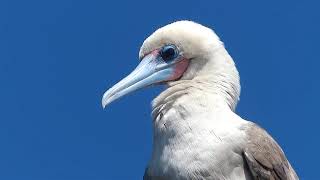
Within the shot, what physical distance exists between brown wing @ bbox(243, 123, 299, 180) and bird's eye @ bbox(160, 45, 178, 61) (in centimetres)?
151

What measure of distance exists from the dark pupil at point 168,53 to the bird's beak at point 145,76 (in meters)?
0.07

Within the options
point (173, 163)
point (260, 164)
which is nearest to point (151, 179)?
point (173, 163)

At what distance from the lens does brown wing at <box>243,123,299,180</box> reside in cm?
900

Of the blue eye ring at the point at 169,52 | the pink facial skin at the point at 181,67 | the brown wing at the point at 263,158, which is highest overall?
the blue eye ring at the point at 169,52

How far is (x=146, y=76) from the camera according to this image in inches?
404

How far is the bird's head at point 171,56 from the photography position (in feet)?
32.5

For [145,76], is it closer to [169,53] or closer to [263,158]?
[169,53]

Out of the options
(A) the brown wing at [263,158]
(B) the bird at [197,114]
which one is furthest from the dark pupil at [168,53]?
(A) the brown wing at [263,158]

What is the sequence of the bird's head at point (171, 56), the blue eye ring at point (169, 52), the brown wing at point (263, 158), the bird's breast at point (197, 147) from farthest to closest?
the blue eye ring at point (169, 52) → the bird's head at point (171, 56) → the brown wing at point (263, 158) → the bird's breast at point (197, 147)

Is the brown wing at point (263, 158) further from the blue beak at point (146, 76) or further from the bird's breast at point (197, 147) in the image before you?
the blue beak at point (146, 76)

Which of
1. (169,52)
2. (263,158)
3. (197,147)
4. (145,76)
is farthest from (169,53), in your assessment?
(263,158)

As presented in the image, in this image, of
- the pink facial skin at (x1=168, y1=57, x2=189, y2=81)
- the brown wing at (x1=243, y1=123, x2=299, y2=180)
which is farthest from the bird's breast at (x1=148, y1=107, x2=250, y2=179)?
the pink facial skin at (x1=168, y1=57, x2=189, y2=81)

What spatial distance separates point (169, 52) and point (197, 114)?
1.39 m

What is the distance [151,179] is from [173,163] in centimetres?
54
